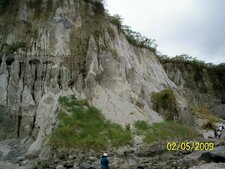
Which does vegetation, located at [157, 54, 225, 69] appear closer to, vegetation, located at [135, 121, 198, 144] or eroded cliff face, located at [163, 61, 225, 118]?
eroded cliff face, located at [163, 61, 225, 118]

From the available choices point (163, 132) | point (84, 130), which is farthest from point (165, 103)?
point (84, 130)

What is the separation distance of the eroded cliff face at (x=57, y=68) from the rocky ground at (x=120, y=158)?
1.45m

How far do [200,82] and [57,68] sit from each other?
1450 inches

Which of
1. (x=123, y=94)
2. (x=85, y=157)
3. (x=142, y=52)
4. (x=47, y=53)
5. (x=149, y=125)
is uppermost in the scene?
(x=142, y=52)

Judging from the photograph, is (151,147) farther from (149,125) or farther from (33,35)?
(33,35)

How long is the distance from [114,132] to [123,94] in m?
5.97

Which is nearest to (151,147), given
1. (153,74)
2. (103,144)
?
(103,144)

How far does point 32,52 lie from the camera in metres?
37.2

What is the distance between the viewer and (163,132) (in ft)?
110
